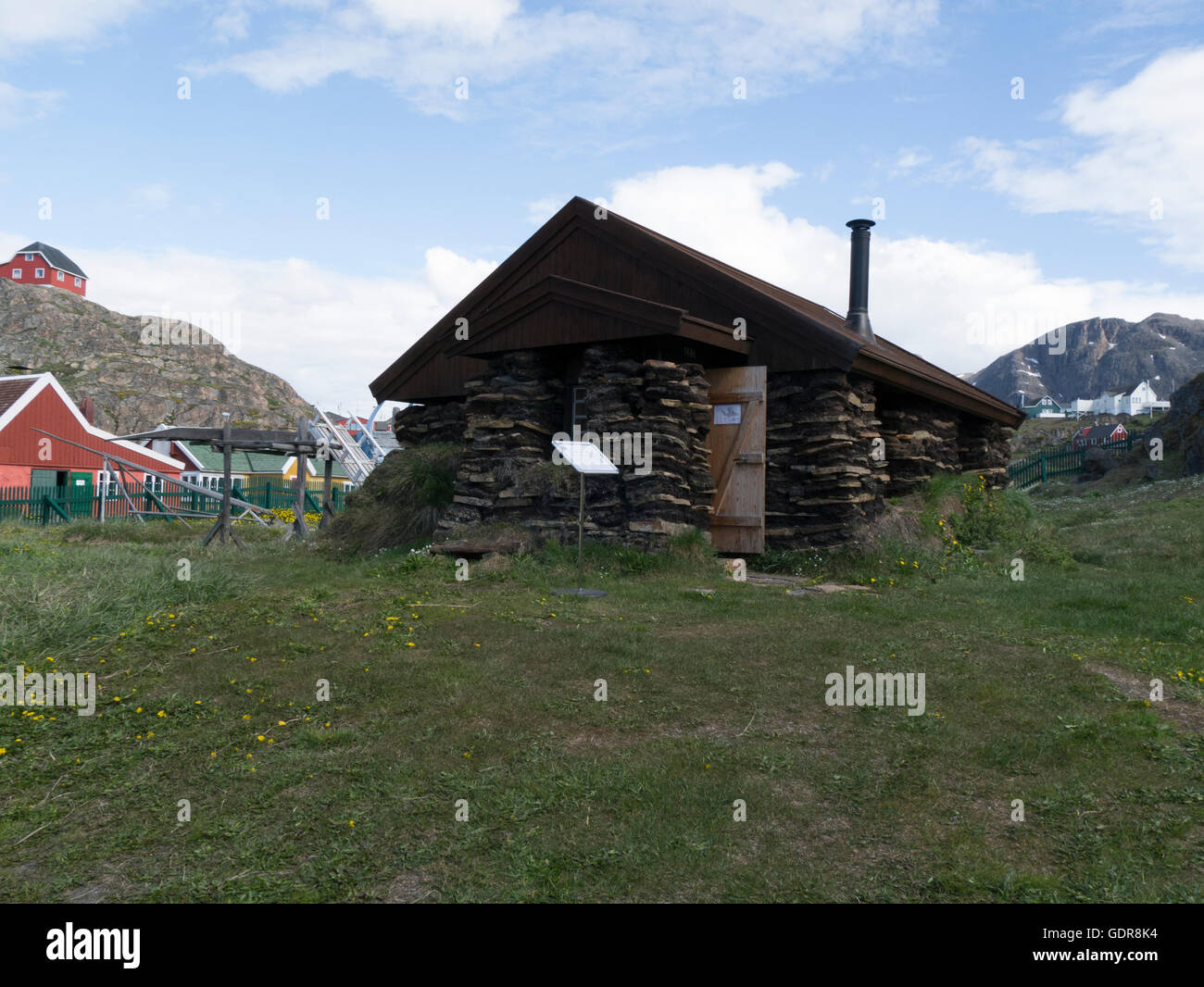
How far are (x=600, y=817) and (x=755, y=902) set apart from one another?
1012 millimetres

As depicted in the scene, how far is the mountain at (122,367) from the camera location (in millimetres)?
87188

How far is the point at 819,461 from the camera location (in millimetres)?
12844

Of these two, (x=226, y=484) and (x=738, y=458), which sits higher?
(x=738, y=458)

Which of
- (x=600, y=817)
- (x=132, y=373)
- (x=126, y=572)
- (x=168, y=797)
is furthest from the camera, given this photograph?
(x=132, y=373)

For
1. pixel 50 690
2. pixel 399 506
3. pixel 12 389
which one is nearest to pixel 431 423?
pixel 399 506

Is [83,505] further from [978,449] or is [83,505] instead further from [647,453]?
[978,449]

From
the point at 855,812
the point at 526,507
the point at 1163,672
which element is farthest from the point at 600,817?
the point at 526,507

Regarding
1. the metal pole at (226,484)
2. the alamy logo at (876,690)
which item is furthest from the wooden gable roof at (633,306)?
the alamy logo at (876,690)

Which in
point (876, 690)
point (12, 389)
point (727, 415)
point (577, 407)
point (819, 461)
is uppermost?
point (12, 389)

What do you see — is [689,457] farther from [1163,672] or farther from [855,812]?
[855,812]

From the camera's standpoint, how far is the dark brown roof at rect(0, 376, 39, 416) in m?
33.7
